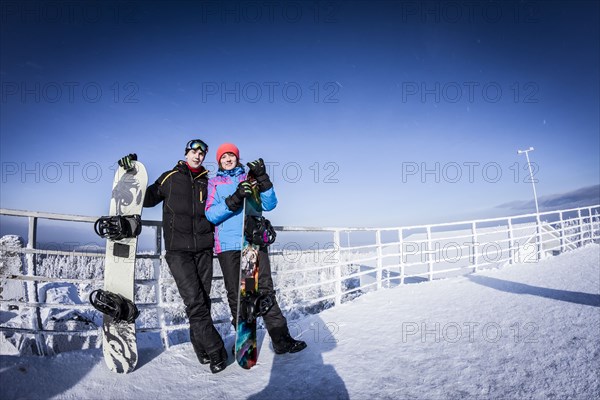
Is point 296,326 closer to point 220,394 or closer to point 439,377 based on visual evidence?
point 220,394

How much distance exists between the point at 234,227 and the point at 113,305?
1299 mm

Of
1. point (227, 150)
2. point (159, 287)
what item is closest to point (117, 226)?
point (159, 287)

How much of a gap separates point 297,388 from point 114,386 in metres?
1.57

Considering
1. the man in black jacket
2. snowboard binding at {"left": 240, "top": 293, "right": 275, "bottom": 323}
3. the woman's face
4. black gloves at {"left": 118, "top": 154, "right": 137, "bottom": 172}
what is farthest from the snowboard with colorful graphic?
black gloves at {"left": 118, "top": 154, "right": 137, "bottom": 172}

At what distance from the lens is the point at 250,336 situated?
3.04m

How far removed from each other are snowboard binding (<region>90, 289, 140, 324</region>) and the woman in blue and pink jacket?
36.1 inches

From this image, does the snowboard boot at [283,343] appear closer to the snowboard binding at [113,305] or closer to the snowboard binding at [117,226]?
the snowboard binding at [113,305]

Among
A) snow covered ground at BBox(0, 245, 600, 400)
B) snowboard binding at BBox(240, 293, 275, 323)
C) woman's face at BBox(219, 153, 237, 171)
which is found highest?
woman's face at BBox(219, 153, 237, 171)

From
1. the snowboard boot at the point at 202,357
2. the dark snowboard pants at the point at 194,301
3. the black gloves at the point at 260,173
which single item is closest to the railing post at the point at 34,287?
the dark snowboard pants at the point at 194,301

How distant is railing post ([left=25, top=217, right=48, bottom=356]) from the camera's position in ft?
9.41

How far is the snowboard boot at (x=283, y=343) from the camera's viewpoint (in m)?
3.20

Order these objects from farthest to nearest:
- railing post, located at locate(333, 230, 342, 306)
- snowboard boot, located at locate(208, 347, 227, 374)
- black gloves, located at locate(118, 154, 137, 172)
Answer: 1. railing post, located at locate(333, 230, 342, 306)
2. black gloves, located at locate(118, 154, 137, 172)
3. snowboard boot, located at locate(208, 347, 227, 374)

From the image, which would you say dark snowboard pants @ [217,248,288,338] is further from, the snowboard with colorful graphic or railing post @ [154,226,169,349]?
railing post @ [154,226,169,349]

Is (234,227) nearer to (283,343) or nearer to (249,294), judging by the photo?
(249,294)
